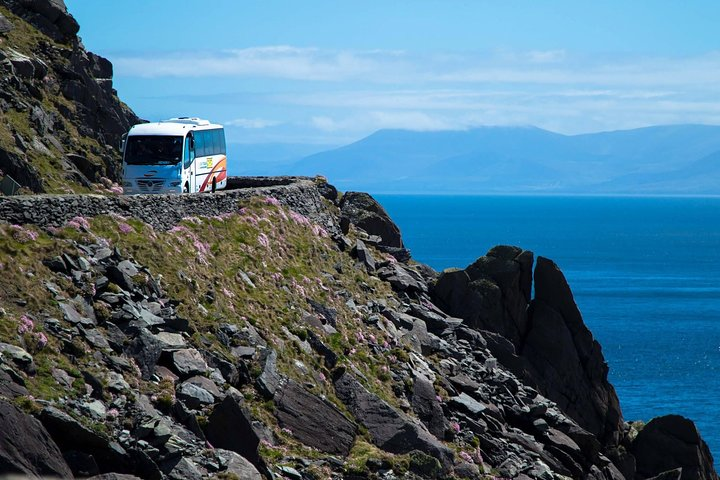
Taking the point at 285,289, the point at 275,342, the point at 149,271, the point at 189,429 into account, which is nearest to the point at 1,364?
the point at 189,429

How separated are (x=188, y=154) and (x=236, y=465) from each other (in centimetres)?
2689

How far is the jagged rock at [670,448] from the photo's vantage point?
55.8m

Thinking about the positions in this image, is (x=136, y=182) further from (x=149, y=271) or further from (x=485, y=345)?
(x=485, y=345)

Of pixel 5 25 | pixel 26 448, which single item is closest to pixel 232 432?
pixel 26 448

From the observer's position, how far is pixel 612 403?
5881 centimetres

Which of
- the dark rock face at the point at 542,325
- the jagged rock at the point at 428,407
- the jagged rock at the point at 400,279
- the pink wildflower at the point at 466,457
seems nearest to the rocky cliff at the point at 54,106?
the jagged rock at the point at 400,279

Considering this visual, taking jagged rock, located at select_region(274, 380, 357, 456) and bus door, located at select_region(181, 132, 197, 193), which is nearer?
jagged rock, located at select_region(274, 380, 357, 456)

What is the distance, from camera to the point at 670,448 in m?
56.4

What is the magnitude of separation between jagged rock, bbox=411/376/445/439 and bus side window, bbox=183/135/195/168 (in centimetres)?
1630

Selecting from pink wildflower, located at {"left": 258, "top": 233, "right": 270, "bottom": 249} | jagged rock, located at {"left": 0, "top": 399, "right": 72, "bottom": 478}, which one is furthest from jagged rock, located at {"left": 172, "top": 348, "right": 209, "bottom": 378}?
pink wildflower, located at {"left": 258, "top": 233, "right": 270, "bottom": 249}

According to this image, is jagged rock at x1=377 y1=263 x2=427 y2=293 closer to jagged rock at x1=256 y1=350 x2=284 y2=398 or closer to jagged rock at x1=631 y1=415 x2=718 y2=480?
jagged rock at x1=631 y1=415 x2=718 y2=480

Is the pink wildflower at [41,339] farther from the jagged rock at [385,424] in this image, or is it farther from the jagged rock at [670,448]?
the jagged rock at [670,448]

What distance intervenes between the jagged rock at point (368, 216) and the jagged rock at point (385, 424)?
23895mm

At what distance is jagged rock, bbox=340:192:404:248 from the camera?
64.4m
